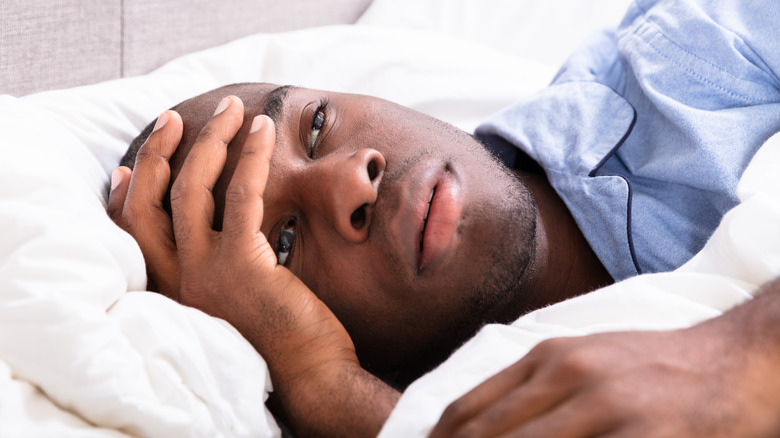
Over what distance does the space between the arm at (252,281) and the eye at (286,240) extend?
44mm

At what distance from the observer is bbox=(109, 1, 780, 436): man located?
821mm

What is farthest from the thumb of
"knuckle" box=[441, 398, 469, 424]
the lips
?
"knuckle" box=[441, 398, 469, 424]

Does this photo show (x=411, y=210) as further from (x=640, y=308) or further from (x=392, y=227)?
(x=640, y=308)

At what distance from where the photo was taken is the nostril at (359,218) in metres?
0.86

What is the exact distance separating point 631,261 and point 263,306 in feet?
1.78

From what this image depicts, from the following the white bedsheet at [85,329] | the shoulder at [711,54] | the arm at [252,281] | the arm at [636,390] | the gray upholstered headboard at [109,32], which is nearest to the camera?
the arm at [636,390]

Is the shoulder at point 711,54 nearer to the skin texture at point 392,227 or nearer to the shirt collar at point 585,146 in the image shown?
the shirt collar at point 585,146

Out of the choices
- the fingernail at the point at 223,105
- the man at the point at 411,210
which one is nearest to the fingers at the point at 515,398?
the man at the point at 411,210

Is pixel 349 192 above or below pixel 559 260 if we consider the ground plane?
above

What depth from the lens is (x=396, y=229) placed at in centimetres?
83

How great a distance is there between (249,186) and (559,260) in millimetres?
498

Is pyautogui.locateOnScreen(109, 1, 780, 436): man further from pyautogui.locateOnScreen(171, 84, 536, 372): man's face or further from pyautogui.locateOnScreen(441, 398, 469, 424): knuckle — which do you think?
pyautogui.locateOnScreen(441, 398, 469, 424): knuckle

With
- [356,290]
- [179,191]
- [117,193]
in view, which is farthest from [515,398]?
[117,193]

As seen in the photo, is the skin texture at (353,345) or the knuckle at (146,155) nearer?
the skin texture at (353,345)
